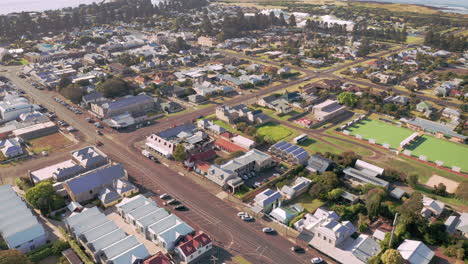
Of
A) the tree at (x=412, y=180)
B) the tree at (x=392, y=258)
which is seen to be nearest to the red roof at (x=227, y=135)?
the tree at (x=412, y=180)

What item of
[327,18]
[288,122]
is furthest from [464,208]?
[327,18]

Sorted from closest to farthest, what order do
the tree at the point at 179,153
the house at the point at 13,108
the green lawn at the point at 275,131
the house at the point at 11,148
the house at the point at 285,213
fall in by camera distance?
the house at the point at 285,213 → the tree at the point at 179,153 → the house at the point at 11,148 → the green lawn at the point at 275,131 → the house at the point at 13,108

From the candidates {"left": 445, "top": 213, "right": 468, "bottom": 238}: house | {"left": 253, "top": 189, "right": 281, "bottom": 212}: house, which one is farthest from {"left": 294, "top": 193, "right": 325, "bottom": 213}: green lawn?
{"left": 445, "top": 213, "right": 468, "bottom": 238}: house

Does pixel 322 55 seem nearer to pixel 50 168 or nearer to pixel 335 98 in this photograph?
pixel 335 98

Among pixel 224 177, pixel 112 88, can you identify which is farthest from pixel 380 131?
pixel 112 88

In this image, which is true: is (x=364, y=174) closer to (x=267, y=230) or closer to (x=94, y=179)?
(x=267, y=230)

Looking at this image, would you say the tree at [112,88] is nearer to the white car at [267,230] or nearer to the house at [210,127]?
the house at [210,127]
